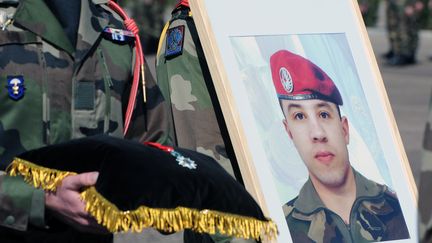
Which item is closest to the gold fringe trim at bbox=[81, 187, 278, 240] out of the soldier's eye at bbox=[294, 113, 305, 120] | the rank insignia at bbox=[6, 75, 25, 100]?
the rank insignia at bbox=[6, 75, 25, 100]

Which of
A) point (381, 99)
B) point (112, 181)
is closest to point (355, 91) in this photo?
point (381, 99)

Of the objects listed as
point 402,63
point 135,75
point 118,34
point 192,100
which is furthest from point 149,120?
point 402,63

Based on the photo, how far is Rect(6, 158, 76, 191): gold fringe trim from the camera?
261 cm

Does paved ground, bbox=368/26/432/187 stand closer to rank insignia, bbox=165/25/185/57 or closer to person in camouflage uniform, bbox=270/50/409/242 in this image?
person in camouflage uniform, bbox=270/50/409/242

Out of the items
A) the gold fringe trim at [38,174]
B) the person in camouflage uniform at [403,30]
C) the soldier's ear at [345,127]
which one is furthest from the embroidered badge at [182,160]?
the person in camouflage uniform at [403,30]

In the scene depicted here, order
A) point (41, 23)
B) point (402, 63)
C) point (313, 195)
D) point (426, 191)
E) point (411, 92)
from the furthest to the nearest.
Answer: point (402, 63) → point (411, 92) → point (313, 195) → point (41, 23) → point (426, 191)

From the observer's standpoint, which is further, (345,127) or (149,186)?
(345,127)

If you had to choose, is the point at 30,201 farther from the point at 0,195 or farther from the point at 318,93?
the point at 318,93

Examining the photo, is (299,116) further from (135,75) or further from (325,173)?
(135,75)

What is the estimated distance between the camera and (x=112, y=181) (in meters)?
2.52

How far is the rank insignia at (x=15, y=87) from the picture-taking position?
282 centimetres

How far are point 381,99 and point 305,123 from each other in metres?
0.34

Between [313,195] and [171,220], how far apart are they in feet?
3.50

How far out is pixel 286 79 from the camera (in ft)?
11.9
